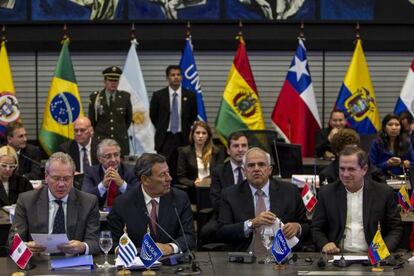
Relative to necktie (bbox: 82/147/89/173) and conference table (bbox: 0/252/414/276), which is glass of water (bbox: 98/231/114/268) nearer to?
conference table (bbox: 0/252/414/276)

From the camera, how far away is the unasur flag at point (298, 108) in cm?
1354

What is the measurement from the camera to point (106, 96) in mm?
12625

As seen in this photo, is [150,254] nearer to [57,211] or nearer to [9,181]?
[57,211]

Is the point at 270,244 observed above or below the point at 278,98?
below

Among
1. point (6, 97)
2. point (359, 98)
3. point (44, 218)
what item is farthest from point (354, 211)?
point (6, 97)

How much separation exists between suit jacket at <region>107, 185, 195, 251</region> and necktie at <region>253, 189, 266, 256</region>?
1.58ft

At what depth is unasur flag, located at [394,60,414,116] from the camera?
1345 cm

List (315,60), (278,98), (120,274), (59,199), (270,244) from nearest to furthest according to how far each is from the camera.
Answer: (120,274)
(270,244)
(59,199)
(278,98)
(315,60)

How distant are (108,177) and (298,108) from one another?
548 centimetres

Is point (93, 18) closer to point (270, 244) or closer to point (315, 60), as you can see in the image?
point (315, 60)

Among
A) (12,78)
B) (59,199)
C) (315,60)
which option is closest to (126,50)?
(12,78)

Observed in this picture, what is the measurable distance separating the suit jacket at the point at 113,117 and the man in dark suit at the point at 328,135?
2.56m

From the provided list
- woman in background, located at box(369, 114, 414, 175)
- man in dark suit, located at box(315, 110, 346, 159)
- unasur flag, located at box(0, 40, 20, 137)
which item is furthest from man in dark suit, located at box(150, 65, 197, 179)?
woman in background, located at box(369, 114, 414, 175)

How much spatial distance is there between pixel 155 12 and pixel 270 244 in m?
8.47
